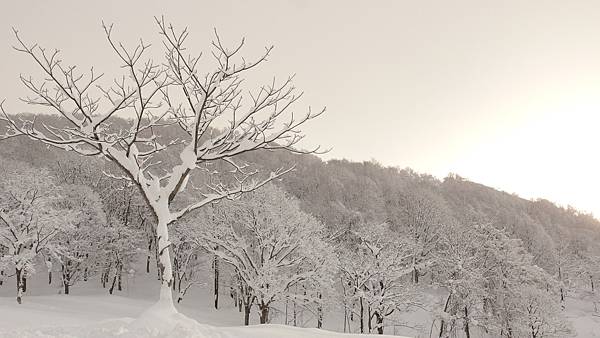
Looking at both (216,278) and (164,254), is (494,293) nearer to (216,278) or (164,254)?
(216,278)

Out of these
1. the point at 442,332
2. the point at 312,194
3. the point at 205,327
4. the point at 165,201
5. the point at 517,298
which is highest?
the point at 312,194

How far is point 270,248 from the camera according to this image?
1119 inches

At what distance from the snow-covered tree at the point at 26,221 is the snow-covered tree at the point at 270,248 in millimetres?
15127

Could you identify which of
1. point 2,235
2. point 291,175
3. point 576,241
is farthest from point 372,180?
point 2,235

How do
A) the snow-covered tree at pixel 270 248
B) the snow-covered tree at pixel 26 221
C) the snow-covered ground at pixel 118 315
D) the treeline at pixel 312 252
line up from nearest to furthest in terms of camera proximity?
the snow-covered ground at pixel 118 315 → the snow-covered tree at pixel 270 248 → the treeline at pixel 312 252 → the snow-covered tree at pixel 26 221

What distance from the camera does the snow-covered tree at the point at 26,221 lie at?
35125 millimetres

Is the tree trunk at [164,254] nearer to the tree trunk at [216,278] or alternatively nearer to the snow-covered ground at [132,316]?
the snow-covered ground at [132,316]

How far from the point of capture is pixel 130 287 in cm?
5344

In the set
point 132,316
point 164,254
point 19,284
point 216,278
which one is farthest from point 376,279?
point 164,254

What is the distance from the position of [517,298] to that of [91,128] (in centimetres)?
4232

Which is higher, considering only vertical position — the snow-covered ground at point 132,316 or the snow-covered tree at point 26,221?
the snow-covered tree at point 26,221

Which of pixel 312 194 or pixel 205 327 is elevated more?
pixel 312 194

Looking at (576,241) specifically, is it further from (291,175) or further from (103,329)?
(103,329)

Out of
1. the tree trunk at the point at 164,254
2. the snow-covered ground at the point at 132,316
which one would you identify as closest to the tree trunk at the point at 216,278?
the snow-covered ground at the point at 132,316
